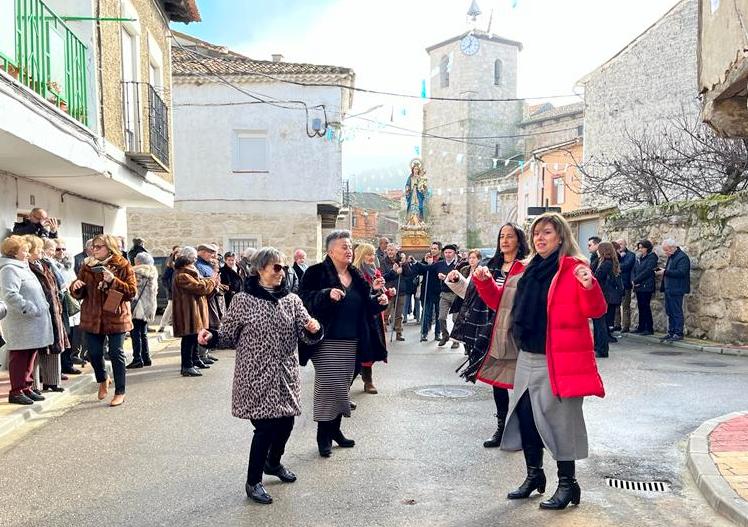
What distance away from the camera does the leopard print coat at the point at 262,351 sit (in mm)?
4141

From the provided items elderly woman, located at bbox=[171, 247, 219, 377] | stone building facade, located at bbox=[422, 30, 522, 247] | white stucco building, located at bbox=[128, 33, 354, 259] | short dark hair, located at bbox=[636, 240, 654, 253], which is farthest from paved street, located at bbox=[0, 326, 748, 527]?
stone building facade, located at bbox=[422, 30, 522, 247]

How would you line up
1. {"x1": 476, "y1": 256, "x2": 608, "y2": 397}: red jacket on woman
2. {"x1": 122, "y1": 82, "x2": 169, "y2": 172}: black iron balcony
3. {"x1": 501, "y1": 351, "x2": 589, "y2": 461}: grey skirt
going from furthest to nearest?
{"x1": 122, "y1": 82, "x2": 169, "y2": 172}: black iron balcony < {"x1": 501, "y1": 351, "x2": 589, "y2": 461}: grey skirt < {"x1": 476, "y1": 256, "x2": 608, "y2": 397}: red jacket on woman

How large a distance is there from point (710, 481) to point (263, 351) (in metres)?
3.14

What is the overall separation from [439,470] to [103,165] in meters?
7.64

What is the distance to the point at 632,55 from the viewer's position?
24.9 m

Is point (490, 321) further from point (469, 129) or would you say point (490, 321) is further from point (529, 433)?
point (469, 129)

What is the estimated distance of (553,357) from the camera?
13.1 ft

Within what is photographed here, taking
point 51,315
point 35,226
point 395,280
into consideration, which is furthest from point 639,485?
point 395,280

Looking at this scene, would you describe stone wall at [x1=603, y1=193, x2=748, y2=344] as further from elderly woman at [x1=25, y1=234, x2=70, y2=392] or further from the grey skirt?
elderly woman at [x1=25, y1=234, x2=70, y2=392]

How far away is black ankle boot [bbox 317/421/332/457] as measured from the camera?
5184 millimetres

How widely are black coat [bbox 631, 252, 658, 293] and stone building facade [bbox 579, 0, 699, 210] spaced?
11816 millimetres

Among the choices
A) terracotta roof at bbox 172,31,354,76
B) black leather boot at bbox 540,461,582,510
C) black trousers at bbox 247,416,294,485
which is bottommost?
black leather boot at bbox 540,461,582,510

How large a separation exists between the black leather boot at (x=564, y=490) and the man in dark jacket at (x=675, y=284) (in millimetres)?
8427

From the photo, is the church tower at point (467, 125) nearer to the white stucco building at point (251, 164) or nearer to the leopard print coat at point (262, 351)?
the white stucco building at point (251, 164)
